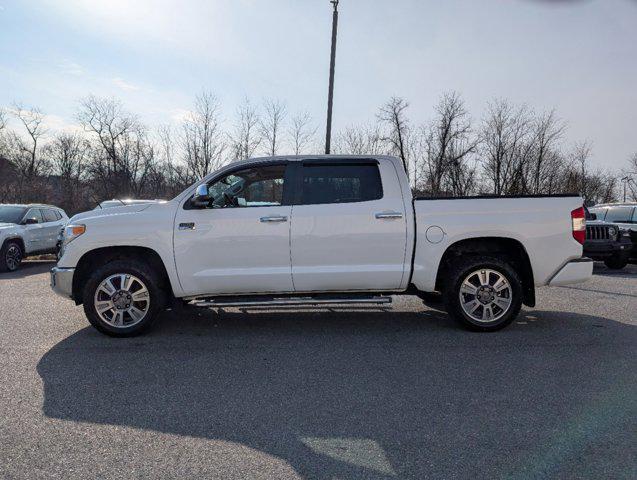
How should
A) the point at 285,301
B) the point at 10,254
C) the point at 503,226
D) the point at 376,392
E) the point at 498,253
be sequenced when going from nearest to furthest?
the point at 376,392 → the point at 285,301 → the point at 503,226 → the point at 498,253 → the point at 10,254

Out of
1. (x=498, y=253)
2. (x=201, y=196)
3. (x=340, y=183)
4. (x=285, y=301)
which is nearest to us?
(x=201, y=196)

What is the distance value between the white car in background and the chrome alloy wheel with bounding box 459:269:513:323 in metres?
11.0

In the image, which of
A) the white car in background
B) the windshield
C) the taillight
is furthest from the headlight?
the windshield

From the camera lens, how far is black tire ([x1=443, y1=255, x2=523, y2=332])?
18.4ft

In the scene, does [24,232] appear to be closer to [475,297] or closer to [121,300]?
[121,300]

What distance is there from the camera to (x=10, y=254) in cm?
1205

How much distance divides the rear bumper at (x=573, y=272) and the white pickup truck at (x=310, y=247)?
15mm

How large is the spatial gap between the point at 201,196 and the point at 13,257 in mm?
9254

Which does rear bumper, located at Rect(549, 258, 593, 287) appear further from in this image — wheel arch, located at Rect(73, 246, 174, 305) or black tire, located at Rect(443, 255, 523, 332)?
wheel arch, located at Rect(73, 246, 174, 305)

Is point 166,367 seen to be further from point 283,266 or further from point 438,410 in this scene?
point 438,410

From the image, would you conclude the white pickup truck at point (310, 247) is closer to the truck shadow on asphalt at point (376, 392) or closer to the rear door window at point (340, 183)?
the rear door window at point (340, 183)

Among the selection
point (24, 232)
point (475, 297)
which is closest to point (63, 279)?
point (475, 297)

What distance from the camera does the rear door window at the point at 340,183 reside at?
5.66 metres

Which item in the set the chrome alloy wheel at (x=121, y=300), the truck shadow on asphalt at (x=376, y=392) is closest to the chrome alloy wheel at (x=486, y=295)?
the truck shadow on asphalt at (x=376, y=392)
